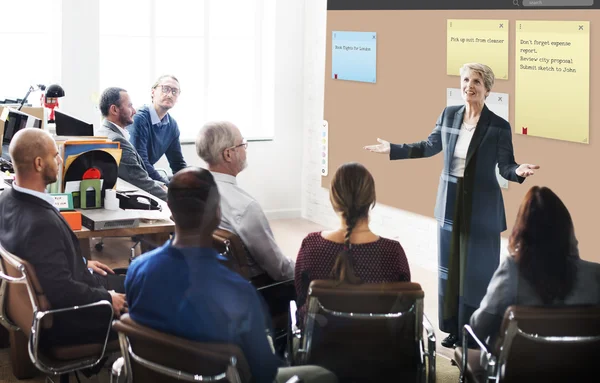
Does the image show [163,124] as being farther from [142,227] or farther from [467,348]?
[467,348]

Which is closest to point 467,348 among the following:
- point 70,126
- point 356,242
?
point 356,242

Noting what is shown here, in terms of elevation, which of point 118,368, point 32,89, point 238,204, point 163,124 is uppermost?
point 32,89

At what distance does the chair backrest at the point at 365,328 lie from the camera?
8.50 feet

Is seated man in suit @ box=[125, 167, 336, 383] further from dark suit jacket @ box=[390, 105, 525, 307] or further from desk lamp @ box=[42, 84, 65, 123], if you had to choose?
desk lamp @ box=[42, 84, 65, 123]

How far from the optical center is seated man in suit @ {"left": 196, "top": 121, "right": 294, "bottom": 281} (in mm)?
2604

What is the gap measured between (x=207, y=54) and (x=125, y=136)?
2.34ft

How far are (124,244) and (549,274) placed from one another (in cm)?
171

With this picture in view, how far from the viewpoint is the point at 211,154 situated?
8.59 ft

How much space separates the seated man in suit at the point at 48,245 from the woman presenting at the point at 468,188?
1.19m

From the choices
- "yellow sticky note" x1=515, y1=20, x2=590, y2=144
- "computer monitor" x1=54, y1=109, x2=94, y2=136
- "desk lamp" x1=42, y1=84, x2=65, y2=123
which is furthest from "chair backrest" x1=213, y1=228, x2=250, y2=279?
"desk lamp" x1=42, y1=84, x2=65, y2=123

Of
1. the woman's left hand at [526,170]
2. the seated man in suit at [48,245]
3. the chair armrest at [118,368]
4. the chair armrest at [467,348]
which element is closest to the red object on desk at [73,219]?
the seated man in suit at [48,245]

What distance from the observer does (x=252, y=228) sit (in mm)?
2691

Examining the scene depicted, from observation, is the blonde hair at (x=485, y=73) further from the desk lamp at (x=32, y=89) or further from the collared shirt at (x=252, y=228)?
the desk lamp at (x=32, y=89)

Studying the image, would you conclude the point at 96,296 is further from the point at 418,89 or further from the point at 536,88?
the point at 536,88
